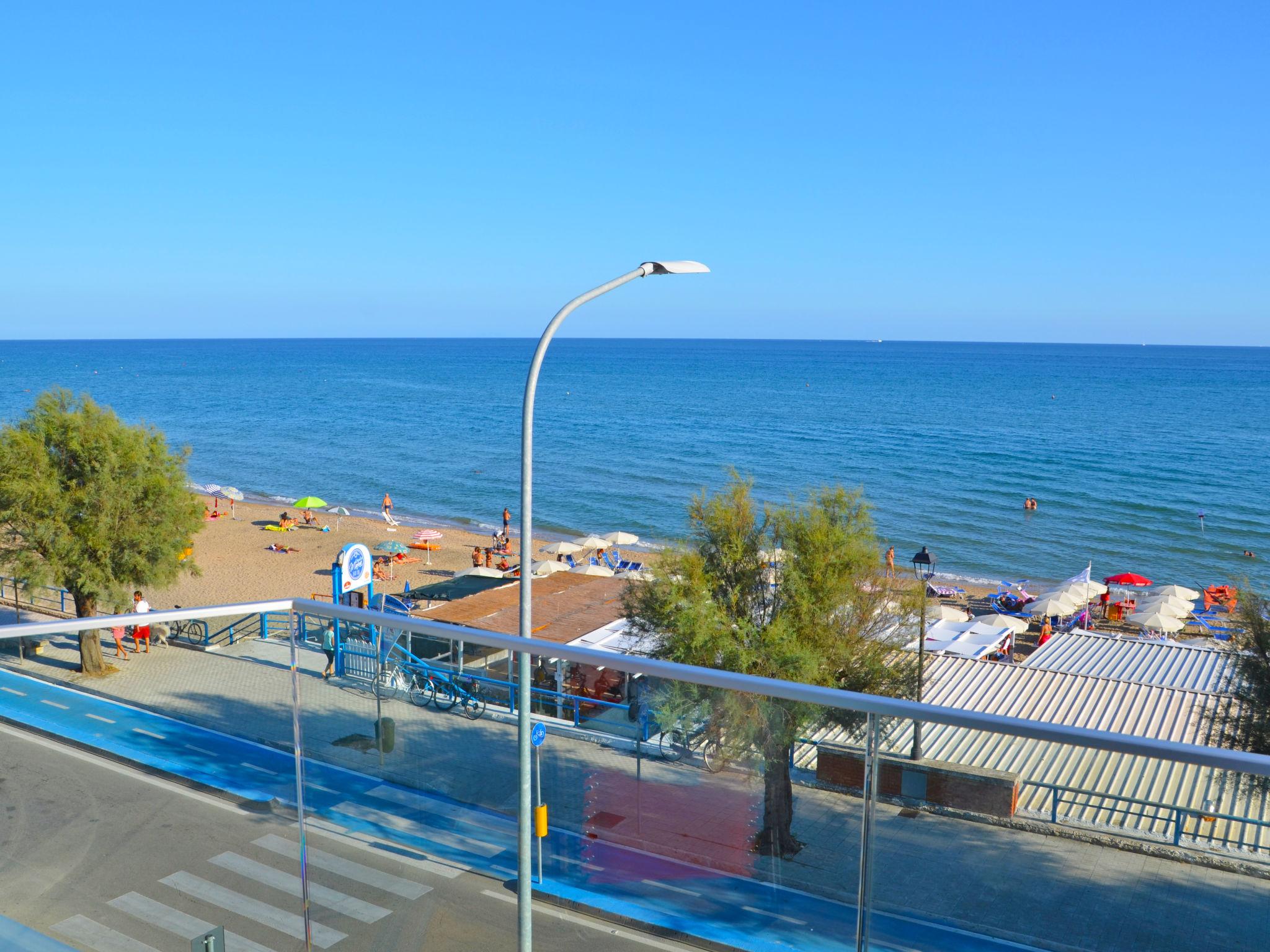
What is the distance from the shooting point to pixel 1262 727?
13.0 m

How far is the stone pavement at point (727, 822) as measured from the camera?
6.86 ft

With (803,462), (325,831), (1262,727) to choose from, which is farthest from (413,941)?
(803,462)

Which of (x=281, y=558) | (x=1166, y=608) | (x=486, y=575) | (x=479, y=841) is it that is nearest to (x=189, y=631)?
(x=479, y=841)

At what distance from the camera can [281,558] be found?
41969mm

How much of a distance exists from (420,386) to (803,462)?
90.8m

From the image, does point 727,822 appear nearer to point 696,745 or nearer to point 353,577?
point 696,745

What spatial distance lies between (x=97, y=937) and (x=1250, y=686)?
14.7 metres

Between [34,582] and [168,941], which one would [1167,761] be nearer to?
[168,941]

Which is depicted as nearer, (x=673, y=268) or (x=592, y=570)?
(x=673, y=268)

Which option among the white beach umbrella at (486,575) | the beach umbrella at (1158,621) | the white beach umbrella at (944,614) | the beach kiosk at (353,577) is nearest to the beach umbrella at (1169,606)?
the beach umbrella at (1158,621)

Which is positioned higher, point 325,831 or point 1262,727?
point 325,831

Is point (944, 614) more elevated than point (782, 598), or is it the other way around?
point (782, 598)

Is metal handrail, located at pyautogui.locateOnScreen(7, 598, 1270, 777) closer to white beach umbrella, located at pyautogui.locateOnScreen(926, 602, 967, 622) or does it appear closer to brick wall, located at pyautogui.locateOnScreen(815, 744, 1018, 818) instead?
brick wall, located at pyautogui.locateOnScreen(815, 744, 1018, 818)

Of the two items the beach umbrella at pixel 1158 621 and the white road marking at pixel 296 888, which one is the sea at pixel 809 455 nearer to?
the beach umbrella at pixel 1158 621
